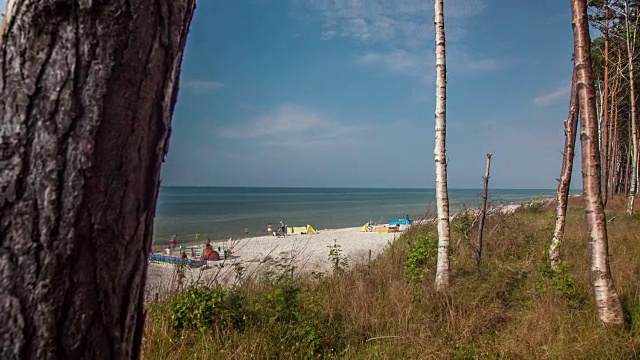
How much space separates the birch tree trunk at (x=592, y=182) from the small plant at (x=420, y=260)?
197 cm

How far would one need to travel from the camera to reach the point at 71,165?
84 cm

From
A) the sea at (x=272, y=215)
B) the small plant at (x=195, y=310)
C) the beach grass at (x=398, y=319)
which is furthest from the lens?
the sea at (x=272, y=215)

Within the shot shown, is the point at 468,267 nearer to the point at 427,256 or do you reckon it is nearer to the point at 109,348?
the point at 427,256

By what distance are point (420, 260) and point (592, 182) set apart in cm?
273

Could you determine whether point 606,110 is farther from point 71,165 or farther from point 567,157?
point 71,165

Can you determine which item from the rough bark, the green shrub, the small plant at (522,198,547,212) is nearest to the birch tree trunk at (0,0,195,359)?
the green shrub

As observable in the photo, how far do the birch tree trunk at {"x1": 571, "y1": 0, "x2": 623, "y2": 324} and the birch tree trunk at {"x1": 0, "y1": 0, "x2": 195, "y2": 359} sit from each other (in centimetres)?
484

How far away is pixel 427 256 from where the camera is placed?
262 inches

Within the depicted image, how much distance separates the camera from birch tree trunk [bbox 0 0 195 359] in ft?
2.69

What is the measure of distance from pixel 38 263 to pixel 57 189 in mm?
147

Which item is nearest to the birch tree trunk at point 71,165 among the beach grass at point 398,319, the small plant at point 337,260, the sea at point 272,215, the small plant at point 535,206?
the sea at point 272,215

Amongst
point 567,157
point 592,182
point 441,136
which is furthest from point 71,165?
point 567,157

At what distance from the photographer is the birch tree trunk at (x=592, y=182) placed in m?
4.33

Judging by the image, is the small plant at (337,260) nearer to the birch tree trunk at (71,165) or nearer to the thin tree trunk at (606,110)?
the birch tree trunk at (71,165)
